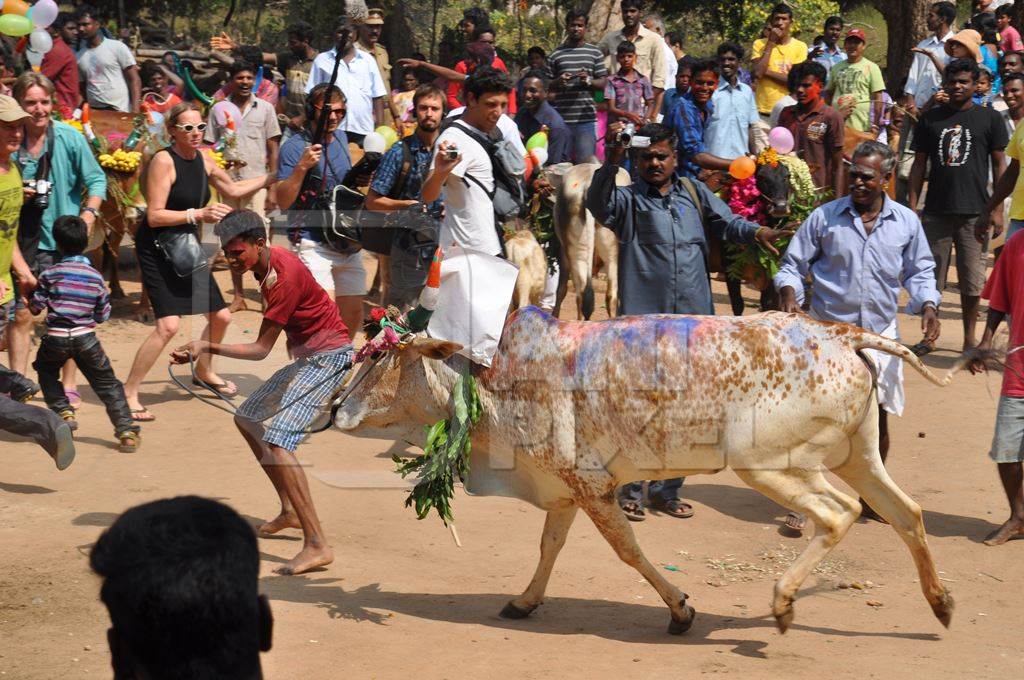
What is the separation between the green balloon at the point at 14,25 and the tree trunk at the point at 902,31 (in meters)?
13.0

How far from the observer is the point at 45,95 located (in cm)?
848

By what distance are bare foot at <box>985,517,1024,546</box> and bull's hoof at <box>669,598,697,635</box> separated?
7.52 feet

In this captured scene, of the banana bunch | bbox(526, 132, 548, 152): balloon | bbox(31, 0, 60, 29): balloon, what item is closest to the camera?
the banana bunch

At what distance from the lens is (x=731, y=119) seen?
12.1 metres

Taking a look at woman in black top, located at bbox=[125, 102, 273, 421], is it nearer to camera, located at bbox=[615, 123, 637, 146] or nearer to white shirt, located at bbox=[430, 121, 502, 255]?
white shirt, located at bbox=[430, 121, 502, 255]

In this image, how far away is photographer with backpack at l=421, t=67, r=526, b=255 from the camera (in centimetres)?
725

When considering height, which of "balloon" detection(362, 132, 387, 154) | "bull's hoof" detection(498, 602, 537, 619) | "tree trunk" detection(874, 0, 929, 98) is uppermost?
"tree trunk" detection(874, 0, 929, 98)

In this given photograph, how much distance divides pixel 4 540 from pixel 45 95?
3361mm

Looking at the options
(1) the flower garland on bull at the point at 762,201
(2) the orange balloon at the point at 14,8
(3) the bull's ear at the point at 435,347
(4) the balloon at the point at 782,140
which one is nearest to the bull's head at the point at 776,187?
(1) the flower garland on bull at the point at 762,201

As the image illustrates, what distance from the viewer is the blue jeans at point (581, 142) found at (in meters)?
13.0

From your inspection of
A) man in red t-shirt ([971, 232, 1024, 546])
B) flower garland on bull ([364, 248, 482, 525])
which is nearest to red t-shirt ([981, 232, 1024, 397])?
man in red t-shirt ([971, 232, 1024, 546])

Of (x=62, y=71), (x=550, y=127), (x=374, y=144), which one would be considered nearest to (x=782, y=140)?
(x=550, y=127)

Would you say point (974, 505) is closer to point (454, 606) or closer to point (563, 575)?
point (563, 575)

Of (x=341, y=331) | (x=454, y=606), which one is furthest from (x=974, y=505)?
(x=341, y=331)
